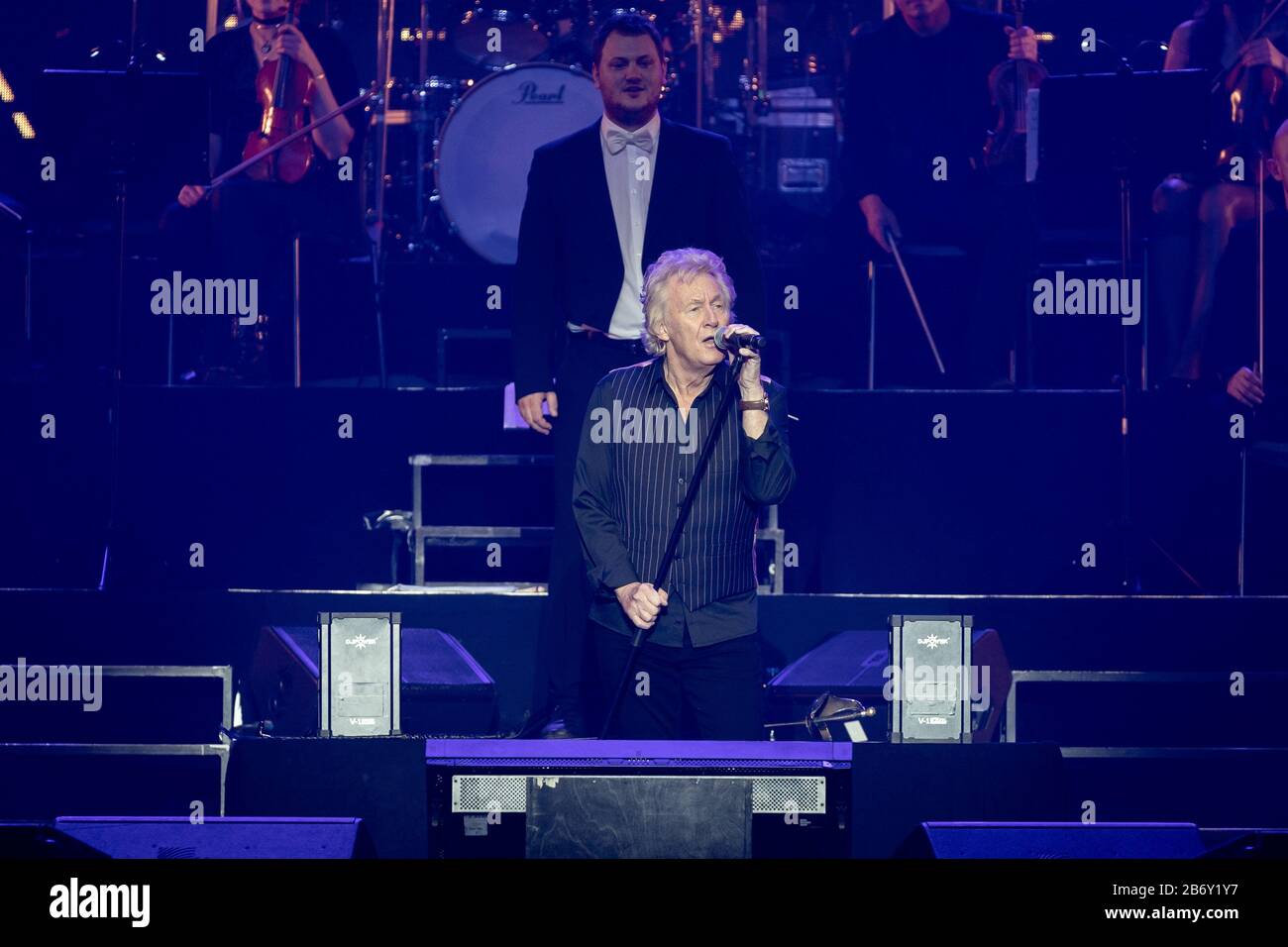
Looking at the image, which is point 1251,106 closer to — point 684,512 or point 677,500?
point 677,500

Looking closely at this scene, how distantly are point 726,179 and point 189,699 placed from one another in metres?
2.43

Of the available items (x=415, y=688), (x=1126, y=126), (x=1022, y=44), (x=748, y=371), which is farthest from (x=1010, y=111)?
(x=415, y=688)

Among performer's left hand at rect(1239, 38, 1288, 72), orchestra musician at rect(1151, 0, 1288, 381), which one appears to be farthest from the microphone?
performer's left hand at rect(1239, 38, 1288, 72)

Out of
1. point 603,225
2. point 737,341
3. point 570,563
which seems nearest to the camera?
point 737,341

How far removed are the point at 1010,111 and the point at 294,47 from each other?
2948 millimetres

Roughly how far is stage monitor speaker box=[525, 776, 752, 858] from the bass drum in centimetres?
457

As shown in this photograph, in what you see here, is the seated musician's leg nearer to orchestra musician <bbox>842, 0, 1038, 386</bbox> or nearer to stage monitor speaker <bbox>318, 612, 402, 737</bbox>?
orchestra musician <bbox>842, 0, 1038, 386</bbox>

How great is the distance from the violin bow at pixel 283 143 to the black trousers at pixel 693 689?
3621 millimetres

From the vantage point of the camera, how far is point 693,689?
188 inches

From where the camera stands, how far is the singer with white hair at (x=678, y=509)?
15.5ft

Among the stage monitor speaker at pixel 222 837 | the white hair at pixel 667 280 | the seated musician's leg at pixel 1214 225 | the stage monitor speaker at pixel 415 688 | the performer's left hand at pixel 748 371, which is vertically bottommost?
the stage monitor speaker at pixel 415 688

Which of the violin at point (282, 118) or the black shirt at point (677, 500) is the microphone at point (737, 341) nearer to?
the black shirt at point (677, 500)

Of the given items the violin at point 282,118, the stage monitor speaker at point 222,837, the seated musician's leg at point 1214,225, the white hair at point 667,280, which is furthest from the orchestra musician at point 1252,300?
the stage monitor speaker at point 222,837
